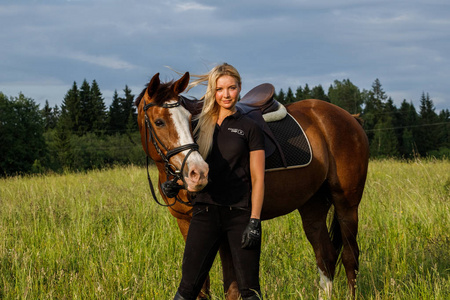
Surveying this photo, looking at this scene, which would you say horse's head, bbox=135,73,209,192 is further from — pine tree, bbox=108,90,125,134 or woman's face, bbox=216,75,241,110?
pine tree, bbox=108,90,125,134

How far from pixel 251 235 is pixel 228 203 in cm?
27

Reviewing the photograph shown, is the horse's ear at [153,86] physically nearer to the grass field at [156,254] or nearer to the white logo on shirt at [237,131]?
the white logo on shirt at [237,131]

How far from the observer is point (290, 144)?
12.4ft

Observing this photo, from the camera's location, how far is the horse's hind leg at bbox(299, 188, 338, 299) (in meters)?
4.20

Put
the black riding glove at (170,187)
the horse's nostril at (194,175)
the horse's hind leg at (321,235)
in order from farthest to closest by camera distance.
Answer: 1. the horse's hind leg at (321,235)
2. the black riding glove at (170,187)
3. the horse's nostril at (194,175)

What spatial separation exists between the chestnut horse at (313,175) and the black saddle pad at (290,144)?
74 millimetres

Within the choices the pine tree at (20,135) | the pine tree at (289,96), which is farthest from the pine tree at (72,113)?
the pine tree at (289,96)

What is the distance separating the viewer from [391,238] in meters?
4.92

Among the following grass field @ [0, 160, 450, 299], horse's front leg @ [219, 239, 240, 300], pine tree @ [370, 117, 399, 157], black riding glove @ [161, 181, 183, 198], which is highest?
black riding glove @ [161, 181, 183, 198]

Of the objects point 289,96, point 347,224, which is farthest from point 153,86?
point 289,96

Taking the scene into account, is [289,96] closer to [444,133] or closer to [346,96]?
[346,96]

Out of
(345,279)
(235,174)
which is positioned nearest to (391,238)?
(345,279)

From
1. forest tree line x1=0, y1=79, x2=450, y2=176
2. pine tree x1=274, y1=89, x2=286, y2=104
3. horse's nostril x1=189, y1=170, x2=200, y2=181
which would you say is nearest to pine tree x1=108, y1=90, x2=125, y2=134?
forest tree line x1=0, y1=79, x2=450, y2=176

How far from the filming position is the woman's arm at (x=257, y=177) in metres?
2.54
